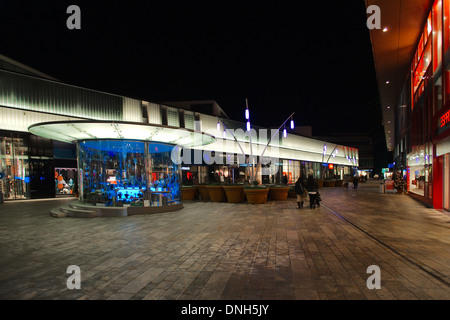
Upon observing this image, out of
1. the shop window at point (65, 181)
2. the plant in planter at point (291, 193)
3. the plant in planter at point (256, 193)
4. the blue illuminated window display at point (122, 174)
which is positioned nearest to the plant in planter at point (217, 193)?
the plant in planter at point (256, 193)

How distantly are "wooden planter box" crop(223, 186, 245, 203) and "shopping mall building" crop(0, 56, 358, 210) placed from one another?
2.94m

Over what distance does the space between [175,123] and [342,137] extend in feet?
302

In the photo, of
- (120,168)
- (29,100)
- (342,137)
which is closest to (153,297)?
(120,168)

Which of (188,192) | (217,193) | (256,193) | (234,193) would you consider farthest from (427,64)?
(188,192)

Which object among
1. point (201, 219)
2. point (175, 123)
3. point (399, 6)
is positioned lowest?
point (201, 219)

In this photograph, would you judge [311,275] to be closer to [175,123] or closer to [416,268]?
[416,268]

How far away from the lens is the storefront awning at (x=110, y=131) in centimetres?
1112

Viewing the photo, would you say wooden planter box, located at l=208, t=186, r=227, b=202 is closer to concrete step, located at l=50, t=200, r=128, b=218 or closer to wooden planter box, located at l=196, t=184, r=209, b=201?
wooden planter box, located at l=196, t=184, r=209, b=201

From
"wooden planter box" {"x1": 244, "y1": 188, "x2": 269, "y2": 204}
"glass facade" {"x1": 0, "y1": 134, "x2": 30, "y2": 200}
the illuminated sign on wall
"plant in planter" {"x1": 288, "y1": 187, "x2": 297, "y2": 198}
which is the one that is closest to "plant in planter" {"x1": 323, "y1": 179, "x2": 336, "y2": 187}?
"plant in planter" {"x1": 288, "y1": 187, "x2": 297, "y2": 198}

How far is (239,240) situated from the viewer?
769cm

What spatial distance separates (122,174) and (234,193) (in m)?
7.26

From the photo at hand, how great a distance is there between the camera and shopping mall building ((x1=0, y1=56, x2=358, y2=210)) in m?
12.9

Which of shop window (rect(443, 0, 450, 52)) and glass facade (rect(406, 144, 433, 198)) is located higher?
shop window (rect(443, 0, 450, 52))

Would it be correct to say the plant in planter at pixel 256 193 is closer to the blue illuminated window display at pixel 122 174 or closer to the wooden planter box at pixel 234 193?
the wooden planter box at pixel 234 193
